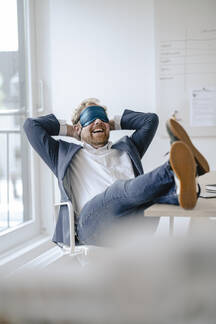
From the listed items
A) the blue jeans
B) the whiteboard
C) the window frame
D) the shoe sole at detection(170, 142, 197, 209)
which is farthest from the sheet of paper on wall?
the shoe sole at detection(170, 142, 197, 209)

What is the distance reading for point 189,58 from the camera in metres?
3.25

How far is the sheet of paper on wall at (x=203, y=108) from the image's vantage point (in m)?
3.25

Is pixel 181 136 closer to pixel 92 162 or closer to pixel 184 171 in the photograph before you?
pixel 184 171

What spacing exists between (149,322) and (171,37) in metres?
3.30

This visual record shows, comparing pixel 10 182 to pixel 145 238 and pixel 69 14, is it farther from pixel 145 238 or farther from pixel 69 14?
pixel 145 238

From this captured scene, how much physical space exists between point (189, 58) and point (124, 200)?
180 centimetres

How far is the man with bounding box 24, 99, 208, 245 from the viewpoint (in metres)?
1.97

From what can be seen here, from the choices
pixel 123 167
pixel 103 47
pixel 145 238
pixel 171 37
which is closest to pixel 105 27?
pixel 103 47

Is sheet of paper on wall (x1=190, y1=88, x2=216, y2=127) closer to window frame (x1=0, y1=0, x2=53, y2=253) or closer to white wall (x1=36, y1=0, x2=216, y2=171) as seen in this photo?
white wall (x1=36, y1=0, x2=216, y2=171)

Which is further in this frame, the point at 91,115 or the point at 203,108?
the point at 203,108

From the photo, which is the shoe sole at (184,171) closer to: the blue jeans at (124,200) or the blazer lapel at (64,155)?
the blue jeans at (124,200)

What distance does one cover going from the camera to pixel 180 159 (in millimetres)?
1271

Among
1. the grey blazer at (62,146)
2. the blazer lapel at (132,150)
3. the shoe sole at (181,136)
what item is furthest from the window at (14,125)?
the shoe sole at (181,136)

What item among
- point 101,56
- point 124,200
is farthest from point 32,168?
point 124,200
